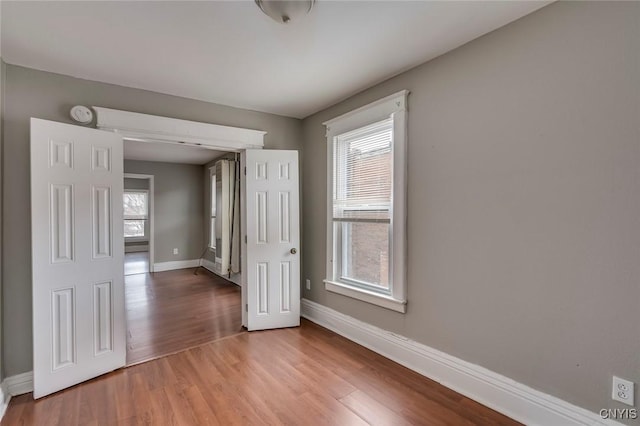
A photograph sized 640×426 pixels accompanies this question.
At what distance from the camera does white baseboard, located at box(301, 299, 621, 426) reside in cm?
166

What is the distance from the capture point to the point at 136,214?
918 centimetres

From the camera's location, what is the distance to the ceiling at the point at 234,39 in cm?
170

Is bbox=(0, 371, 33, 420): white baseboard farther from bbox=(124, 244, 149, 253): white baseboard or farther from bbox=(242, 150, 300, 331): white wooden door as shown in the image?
bbox=(124, 244, 149, 253): white baseboard

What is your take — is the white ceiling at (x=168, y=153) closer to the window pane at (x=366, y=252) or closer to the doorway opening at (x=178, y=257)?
the doorway opening at (x=178, y=257)

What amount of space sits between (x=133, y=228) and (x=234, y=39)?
31.0 ft

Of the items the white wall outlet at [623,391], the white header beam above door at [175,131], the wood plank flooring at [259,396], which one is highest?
the white header beam above door at [175,131]

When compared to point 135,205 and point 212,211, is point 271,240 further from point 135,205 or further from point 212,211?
point 135,205

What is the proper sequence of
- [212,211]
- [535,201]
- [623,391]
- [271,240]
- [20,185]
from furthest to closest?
1. [212,211]
2. [271,240]
3. [20,185]
4. [535,201]
5. [623,391]

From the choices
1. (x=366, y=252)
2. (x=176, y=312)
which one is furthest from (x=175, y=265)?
(x=366, y=252)

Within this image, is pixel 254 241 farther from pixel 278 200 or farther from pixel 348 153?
pixel 348 153

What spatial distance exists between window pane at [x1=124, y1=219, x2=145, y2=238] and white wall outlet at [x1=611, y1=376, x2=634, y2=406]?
1080 cm

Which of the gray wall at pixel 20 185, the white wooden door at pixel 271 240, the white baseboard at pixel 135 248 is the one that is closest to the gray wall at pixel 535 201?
the white wooden door at pixel 271 240

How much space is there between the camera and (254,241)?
328 cm

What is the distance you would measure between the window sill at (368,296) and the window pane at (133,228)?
28.1 feet
